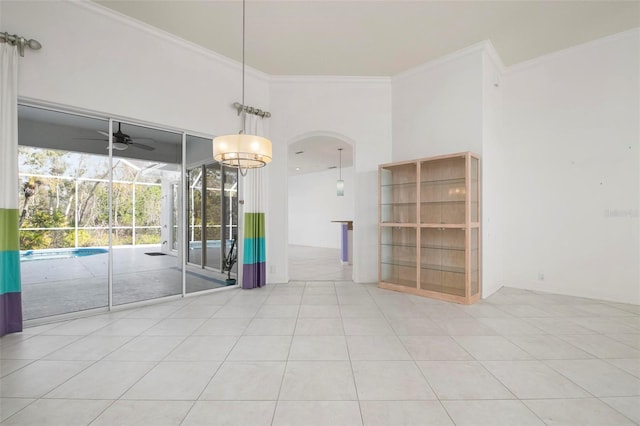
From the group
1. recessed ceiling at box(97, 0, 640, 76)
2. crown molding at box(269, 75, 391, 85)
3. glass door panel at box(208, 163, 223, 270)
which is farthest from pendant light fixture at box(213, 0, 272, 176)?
glass door panel at box(208, 163, 223, 270)

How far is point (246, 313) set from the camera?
12.4 feet

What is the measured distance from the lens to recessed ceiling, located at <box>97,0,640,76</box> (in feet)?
11.8

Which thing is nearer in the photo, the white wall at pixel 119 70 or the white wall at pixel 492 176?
the white wall at pixel 119 70

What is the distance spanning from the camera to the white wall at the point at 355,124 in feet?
17.9

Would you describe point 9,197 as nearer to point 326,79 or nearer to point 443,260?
point 326,79

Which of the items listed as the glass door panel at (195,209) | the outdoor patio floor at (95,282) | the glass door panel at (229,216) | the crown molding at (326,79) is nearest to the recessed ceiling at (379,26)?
the crown molding at (326,79)

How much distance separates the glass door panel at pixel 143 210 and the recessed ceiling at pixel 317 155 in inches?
135

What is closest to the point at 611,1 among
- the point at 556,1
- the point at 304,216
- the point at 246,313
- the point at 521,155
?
the point at 556,1

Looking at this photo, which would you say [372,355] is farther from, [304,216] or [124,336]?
[304,216]

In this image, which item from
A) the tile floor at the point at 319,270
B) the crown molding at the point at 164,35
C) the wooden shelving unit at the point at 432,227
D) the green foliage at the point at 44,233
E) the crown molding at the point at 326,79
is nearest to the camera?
the crown molding at the point at 164,35

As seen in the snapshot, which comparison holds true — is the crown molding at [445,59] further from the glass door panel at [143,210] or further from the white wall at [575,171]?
the glass door panel at [143,210]

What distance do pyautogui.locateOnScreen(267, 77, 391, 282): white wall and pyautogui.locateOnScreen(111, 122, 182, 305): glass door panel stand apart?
1.95 metres

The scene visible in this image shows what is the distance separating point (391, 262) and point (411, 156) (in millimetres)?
1952

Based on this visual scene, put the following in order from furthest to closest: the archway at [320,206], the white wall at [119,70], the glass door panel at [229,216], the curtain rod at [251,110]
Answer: the archway at [320,206]
the glass door panel at [229,216]
the curtain rod at [251,110]
the white wall at [119,70]
